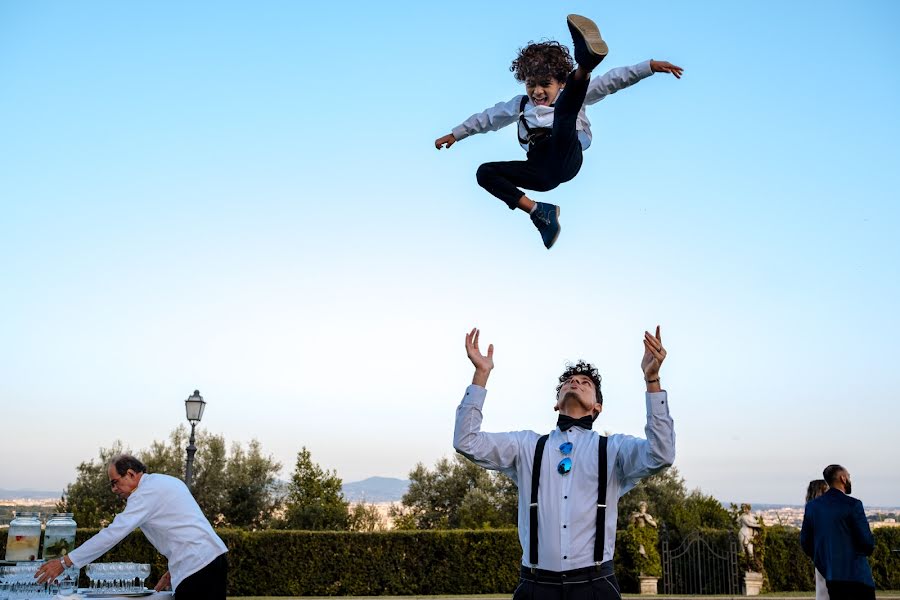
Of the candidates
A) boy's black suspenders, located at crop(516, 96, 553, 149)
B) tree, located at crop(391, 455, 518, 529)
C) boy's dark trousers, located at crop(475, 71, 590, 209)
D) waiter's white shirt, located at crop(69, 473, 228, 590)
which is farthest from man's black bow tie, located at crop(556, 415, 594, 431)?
tree, located at crop(391, 455, 518, 529)

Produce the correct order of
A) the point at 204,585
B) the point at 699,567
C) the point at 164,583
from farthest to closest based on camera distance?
1. the point at 699,567
2. the point at 164,583
3. the point at 204,585

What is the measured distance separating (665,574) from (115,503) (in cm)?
1897

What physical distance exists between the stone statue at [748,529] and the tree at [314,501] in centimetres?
1182

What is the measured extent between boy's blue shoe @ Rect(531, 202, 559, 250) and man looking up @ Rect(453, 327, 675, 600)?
0.84 metres

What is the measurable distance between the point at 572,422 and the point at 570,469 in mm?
282

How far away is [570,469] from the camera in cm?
Result: 387

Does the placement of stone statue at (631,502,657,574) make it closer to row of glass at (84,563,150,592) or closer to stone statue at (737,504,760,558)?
stone statue at (737,504,760,558)

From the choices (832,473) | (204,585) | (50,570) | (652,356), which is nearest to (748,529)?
(832,473)

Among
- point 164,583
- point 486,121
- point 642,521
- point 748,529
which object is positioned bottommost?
point 748,529

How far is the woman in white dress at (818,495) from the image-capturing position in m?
6.70

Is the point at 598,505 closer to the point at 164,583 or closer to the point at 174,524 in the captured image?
the point at 174,524

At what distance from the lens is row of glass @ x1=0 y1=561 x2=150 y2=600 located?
4129 millimetres

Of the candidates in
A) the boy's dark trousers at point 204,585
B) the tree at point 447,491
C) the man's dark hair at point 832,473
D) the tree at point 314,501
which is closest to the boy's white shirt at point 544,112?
the boy's dark trousers at point 204,585

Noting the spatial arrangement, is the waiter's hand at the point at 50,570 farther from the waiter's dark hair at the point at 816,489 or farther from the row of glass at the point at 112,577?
the waiter's dark hair at the point at 816,489
